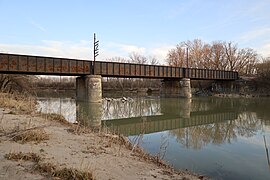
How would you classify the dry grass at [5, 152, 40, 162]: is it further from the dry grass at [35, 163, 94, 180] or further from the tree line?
the tree line

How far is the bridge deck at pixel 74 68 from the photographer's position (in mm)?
28812

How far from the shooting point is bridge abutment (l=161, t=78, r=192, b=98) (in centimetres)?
4648

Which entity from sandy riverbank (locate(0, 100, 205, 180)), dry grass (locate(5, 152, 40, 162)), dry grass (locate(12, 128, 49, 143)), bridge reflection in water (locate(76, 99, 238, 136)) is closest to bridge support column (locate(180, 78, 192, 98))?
bridge reflection in water (locate(76, 99, 238, 136))

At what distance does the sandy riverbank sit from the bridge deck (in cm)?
2282

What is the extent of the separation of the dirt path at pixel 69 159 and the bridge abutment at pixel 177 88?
128 feet

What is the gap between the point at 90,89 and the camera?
33438 mm

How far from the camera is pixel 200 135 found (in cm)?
1280

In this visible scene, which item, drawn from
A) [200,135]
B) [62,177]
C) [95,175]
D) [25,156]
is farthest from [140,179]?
[200,135]

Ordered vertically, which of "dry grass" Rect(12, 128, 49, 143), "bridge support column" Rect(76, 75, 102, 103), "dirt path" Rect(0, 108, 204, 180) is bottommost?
"dirt path" Rect(0, 108, 204, 180)

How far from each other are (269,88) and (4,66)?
159 feet

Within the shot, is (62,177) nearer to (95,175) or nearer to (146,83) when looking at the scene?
(95,175)

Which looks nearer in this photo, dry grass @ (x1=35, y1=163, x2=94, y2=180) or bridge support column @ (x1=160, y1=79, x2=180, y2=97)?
dry grass @ (x1=35, y1=163, x2=94, y2=180)

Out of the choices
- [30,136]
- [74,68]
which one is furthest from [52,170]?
[74,68]

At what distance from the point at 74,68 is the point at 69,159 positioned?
28.2 metres
